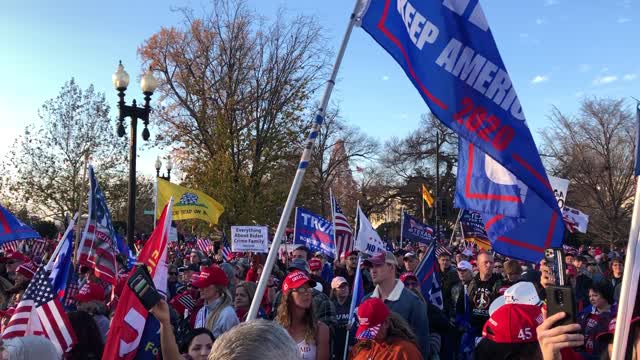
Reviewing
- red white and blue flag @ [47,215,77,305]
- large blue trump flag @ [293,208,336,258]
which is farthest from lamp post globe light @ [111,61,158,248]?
red white and blue flag @ [47,215,77,305]

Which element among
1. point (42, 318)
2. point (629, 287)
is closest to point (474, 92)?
point (629, 287)

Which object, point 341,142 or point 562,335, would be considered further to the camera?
point 341,142

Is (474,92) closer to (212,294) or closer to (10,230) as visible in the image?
(212,294)

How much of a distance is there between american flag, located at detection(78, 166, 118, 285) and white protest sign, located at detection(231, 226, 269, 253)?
4449mm

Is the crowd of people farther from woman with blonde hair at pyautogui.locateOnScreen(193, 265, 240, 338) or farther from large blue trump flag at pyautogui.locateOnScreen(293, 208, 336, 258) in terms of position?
large blue trump flag at pyautogui.locateOnScreen(293, 208, 336, 258)

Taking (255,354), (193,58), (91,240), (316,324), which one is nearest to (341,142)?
(193,58)

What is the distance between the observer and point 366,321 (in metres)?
4.30

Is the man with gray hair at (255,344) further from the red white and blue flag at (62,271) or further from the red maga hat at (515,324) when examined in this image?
the red white and blue flag at (62,271)

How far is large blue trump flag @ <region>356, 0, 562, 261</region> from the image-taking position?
3822mm

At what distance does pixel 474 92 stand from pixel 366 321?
1802 mm

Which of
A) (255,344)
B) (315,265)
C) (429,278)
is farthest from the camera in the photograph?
(315,265)

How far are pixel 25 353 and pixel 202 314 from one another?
297cm

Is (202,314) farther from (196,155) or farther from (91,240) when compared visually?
(196,155)

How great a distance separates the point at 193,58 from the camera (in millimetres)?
31297
